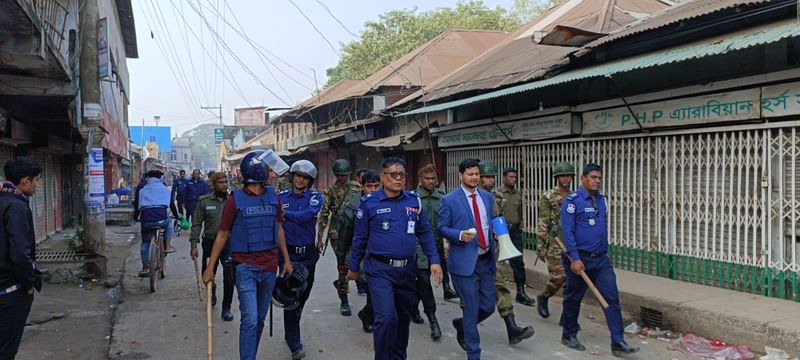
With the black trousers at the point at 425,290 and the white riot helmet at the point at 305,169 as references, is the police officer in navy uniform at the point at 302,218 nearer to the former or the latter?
the white riot helmet at the point at 305,169

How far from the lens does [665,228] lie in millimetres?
7727

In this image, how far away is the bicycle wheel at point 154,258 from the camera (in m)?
8.05

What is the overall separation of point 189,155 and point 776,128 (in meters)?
122

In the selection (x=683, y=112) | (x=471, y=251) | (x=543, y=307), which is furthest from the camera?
(x=683, y=112)

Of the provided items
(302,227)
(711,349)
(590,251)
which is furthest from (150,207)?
(711,349)

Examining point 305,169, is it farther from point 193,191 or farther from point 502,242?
point 193,191

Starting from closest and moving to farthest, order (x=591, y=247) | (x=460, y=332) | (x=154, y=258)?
(x=591, y=247)
(x=460, y=332)
(x=154, y=258)

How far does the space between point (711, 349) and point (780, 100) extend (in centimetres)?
268

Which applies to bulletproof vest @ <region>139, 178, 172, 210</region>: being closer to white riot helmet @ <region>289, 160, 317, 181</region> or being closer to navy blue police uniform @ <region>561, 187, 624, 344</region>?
white riot helmet @ <region>289, 160, 317, 181</region>

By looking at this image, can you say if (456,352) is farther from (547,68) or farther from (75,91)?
(75,91)

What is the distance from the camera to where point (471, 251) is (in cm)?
487

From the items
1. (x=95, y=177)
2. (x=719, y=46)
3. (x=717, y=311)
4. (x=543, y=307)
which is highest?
(x=719, y=46)

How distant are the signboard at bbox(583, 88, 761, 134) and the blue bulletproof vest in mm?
5208

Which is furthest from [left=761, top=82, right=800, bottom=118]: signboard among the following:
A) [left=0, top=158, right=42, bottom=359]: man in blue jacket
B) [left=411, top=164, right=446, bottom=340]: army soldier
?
[left=0, top=158, right=42, bottom=359]: man in blue jacket
